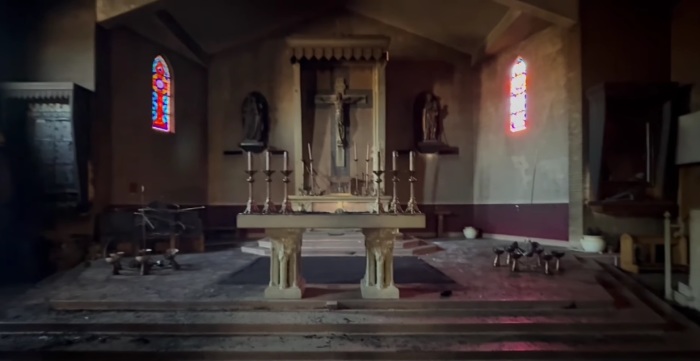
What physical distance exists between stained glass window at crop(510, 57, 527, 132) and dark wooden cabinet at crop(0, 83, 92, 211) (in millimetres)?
8167

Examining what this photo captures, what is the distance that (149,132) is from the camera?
9.88 metres

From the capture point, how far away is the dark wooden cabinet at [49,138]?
7.61 metres

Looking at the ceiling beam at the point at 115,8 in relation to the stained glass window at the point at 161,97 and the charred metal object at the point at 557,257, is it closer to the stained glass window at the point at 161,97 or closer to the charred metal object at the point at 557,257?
the stained glass window at the point at 161,97

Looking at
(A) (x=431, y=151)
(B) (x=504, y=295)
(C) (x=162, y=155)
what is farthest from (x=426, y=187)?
(B) (x=504, y=295)

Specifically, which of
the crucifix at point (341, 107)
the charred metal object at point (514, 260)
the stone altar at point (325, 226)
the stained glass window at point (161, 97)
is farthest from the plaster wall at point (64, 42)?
the charred metal object at point (514, 260)

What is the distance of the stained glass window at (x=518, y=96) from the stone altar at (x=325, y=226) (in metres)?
6.18

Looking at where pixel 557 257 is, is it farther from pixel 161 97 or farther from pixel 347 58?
pixel 161 97

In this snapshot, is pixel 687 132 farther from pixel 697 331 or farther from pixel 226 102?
pixel 226 102

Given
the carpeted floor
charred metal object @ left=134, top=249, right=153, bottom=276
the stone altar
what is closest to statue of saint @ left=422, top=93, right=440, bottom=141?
the carpeted floor

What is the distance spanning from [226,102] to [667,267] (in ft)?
30.7

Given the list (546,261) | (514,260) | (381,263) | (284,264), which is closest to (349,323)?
(381,263)

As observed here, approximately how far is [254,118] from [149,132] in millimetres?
2400

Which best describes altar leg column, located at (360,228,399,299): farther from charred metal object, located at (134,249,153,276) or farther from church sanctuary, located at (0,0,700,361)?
charred metal object, located at (134,249,153,276)

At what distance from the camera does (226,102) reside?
11828mm
